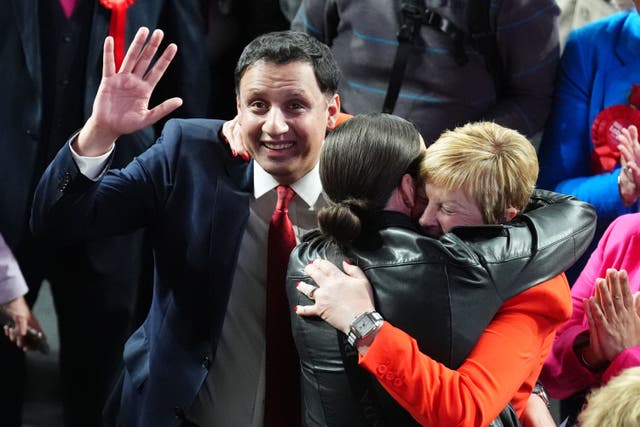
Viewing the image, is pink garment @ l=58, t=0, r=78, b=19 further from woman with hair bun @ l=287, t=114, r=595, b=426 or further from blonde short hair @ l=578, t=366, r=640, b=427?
blonde short hair @ l=578, t=366, r=640, b=427

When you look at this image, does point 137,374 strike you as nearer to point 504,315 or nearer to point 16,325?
point 16,325

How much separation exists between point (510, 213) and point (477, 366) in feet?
1.05

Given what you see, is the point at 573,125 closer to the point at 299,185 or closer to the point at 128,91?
the point at 299,185

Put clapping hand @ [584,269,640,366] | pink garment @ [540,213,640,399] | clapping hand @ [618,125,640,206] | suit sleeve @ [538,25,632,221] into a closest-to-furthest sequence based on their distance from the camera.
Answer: clapping hand @ [584,269,640,366] → pink garment @ [540,213,640,399] → clapping hand @ [618,125,640,206] → suit sleeve @ [538,25,632,221]

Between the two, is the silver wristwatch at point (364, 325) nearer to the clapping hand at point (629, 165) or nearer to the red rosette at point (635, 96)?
the clapping hand at point (629, 165)

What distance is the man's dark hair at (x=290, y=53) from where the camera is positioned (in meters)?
2.44

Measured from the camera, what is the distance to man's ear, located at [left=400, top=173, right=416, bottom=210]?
2115mm

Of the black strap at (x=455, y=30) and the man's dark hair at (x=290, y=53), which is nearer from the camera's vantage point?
the man's dark hair at (x=290, y=53)

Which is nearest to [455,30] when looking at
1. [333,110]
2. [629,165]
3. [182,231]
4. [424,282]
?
[629,165]

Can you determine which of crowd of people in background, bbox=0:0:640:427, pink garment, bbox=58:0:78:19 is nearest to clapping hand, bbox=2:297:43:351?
crowd of people in background, bbox=0:0:640:427

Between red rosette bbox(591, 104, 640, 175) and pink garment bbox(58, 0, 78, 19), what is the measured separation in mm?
1576

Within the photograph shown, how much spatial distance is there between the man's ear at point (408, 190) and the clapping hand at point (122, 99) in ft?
1.90

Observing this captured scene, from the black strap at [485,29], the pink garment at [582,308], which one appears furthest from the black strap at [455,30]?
the pink garment at [582,308]

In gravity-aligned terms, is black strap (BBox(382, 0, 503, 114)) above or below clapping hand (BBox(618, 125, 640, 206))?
above
